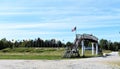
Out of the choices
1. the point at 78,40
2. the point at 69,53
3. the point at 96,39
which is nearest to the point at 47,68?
the point at 69,53

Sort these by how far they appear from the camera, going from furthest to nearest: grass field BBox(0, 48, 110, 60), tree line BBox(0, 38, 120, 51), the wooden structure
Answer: tree line BBox(0, 38, 120, 51) → the wooden structure → grass field BBox(0, 48, 110, 60)

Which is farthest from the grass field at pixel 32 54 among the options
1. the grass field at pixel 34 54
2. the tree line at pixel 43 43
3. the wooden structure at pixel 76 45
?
the tree line at pixel 43 43

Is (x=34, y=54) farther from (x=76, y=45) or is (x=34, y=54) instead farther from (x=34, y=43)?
(x=34, y=43)

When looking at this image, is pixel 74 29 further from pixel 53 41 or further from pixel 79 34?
pixel 53 41

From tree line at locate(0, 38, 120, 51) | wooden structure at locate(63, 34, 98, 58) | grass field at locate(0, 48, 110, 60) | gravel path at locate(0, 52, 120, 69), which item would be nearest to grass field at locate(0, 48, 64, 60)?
grass field at locate(0, 48, 110, 60)

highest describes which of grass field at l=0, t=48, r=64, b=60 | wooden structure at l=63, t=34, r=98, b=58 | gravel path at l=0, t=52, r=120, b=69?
wooden structure at l=63, t=34, r=98, b=58

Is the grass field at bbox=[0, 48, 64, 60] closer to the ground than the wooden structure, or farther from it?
closer to the ground

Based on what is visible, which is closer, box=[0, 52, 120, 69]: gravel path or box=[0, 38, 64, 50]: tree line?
box=[0, 52, 120, 69]: gravel path

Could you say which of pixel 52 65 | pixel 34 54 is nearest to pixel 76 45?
pixel 34 54

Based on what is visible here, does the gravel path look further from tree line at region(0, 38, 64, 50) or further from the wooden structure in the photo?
tree line at region(0, 38, 64, 50)

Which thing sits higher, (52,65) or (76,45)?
(76,45)

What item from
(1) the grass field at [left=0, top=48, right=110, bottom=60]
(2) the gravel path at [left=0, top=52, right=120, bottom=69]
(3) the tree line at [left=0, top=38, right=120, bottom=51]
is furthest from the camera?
(3) the tree line at [left=0, top=38, right=120, bottom=51]

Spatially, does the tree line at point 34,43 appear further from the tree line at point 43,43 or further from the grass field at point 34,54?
the grass field at point 34,54

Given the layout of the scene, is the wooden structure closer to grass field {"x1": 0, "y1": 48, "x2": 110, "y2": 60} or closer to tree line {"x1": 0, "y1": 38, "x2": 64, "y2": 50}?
grass field {"x1": 0, "y1": 48, "x2": 110, "y2": 60}
